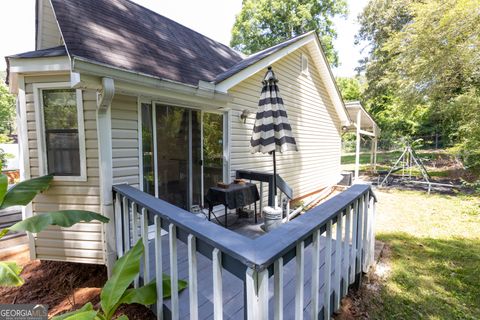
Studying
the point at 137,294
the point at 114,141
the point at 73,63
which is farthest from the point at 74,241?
the point at 73,63

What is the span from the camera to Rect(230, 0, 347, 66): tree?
63.5ft

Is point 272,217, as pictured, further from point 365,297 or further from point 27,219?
point 27,219

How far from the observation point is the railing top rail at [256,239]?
1.39 meters

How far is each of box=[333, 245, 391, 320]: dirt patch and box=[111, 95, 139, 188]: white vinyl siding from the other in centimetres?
351

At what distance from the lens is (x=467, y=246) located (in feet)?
15.7

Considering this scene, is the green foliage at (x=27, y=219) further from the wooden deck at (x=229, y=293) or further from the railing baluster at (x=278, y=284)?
the railing baluster at (x=278, y=284)

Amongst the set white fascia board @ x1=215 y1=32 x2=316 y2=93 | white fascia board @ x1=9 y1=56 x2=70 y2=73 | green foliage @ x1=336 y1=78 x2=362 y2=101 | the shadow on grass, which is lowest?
the shadow on grass

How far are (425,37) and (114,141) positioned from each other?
36.3 feet

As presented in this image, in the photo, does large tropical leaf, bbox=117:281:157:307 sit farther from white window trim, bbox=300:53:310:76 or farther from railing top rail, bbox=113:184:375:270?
white window trim, bbox=300:53:310:76

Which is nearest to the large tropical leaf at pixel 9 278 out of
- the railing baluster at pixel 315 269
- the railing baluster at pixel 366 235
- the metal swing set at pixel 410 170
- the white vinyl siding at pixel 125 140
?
the white vinyl siding at pixel 125 140

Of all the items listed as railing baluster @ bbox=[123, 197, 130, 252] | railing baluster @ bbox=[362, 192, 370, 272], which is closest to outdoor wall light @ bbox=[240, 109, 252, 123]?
railing baluster @ bbox=[362, 192, 370, 272]

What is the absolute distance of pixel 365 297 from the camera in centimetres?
305

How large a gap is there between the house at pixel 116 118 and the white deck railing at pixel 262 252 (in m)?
0.06

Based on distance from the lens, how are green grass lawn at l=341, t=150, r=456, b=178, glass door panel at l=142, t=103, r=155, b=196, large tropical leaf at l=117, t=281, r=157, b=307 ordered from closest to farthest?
large tropical leaf at l=117, t=281, r=157, b=307 < glass door panel at l=142, t=103, r=155, b=196 < green grass lawn at l=341, t=150, r=456, b=178
